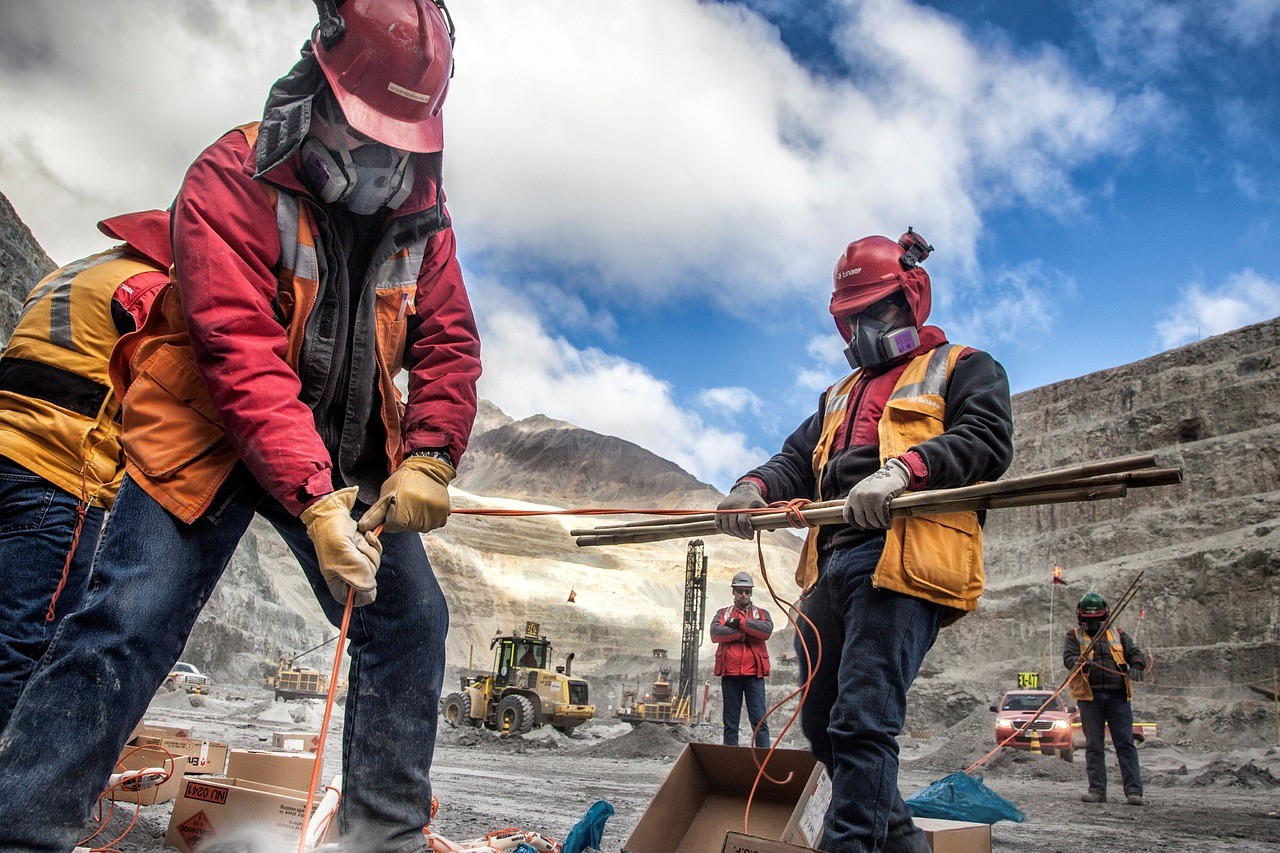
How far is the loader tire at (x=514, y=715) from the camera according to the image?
49.5 feet

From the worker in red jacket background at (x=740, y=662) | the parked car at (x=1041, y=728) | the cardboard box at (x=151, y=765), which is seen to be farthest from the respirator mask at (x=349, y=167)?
the parked car at (x=1041, y=728)

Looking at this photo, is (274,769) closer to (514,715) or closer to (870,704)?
(870,704)

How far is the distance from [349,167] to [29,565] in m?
1.30

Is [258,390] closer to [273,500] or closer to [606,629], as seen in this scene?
[273,500]

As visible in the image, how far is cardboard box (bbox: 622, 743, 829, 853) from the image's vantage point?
238 centimetres

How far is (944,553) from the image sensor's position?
2158 mm

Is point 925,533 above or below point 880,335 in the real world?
below

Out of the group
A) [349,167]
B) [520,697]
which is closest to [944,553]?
[349,167]

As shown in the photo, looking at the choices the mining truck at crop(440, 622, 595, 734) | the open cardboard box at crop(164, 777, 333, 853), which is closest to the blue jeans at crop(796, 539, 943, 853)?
the open cardboard box at crop(164, 777, 333, 853)

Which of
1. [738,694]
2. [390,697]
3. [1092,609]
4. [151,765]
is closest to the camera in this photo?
[390,697]

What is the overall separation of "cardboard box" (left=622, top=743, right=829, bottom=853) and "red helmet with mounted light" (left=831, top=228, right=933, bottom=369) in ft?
3.98

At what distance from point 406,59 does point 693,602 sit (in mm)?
26053

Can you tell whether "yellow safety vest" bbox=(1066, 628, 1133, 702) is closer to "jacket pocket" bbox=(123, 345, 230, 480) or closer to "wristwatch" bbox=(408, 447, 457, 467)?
"wristwatch" bbox=(408, 447, 457, 467)

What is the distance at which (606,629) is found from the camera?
51531 mm
